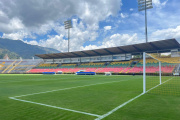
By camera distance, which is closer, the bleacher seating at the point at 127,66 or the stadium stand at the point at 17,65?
the bleacher seating at the point at 127,66

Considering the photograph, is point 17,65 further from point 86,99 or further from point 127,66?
point 86,99

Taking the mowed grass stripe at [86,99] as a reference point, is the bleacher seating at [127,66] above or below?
above

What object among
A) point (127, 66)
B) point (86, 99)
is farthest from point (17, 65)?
point (86, 99)

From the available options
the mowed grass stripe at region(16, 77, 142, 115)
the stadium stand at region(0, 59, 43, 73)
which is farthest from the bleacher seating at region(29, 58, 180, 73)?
the mowed grass stripe at region(16, 77, 142, 115)

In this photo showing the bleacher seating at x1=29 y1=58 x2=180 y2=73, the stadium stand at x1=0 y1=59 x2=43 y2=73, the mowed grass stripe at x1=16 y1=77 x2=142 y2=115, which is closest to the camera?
the mowed grass stripe at x1=16 y1=77 x2=142 y2=115

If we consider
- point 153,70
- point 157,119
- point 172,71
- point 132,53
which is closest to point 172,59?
point 157,119

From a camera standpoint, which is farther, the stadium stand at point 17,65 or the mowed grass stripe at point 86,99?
the stadium stand at point 17,65

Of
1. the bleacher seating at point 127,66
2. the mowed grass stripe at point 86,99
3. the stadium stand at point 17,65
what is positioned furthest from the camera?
the stadium stand at point 17,65

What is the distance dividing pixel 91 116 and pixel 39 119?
156 cm

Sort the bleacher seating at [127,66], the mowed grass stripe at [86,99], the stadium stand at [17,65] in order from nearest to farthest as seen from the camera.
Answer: the mowed grass stripe at [86,99], the bleacher seating at [127,66], the stadium stand at [17,65]

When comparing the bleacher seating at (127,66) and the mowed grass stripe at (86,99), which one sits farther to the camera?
the bleacher seating at (127,66)

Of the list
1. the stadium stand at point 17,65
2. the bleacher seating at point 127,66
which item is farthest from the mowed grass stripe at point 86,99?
the stadium stand at point 17,65

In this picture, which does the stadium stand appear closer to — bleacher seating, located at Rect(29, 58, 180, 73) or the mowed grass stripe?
bleacher seating, located at Rect(29, 58, 180, 73)

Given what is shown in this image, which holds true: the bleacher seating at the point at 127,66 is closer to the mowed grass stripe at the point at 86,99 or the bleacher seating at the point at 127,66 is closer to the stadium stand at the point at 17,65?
the stadium stand at the point at 17,65
